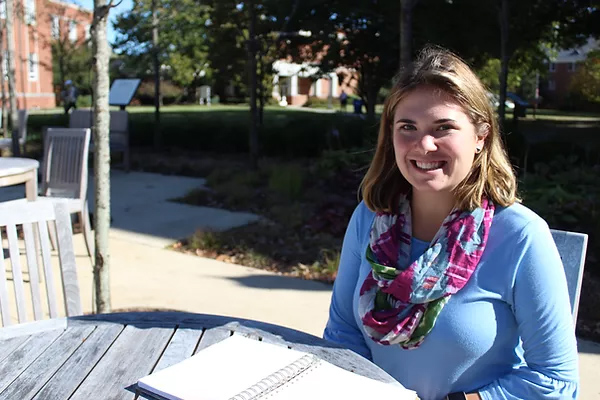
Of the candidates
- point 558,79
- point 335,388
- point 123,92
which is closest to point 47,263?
point 335,388

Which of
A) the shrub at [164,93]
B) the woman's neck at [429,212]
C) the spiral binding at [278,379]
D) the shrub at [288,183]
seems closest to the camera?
the spiral binding at [278,379]

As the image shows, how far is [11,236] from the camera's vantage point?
7.27 feet

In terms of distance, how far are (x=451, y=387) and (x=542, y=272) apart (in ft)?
1.30

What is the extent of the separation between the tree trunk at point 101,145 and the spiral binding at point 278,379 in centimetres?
214

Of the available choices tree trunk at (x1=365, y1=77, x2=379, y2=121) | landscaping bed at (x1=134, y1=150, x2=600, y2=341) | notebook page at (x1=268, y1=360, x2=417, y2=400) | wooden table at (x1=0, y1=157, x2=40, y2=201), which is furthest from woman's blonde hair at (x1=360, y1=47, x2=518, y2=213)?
tree trunk at (x1=365, y1=77, x2=379, y2=121)

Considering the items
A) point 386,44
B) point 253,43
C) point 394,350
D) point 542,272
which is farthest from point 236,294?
point 386,44

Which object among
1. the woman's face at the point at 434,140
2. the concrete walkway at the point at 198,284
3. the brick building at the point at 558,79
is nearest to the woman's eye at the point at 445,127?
the woman's face at the point at 434,140

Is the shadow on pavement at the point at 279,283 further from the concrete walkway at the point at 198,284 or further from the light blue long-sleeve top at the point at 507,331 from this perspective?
the light blue long-sleeve top at the point at 507,331

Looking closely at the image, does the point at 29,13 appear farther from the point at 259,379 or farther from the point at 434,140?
the point at 259,379

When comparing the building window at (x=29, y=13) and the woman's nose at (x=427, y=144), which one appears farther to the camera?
the building window at (x=29, y=13)

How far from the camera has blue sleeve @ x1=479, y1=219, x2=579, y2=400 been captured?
1.59 m

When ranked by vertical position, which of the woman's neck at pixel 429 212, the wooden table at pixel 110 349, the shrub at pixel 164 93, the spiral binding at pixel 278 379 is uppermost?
the shrub at pixel 164 93

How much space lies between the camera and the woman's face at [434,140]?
5.44 feet

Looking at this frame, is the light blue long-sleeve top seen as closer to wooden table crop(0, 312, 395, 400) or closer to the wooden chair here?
wooden table crop(0, 312, 395, 400)
